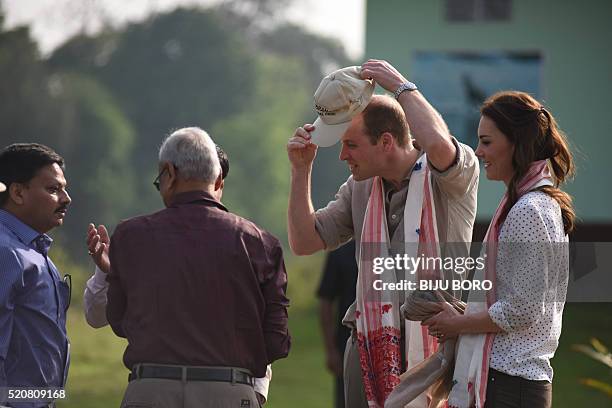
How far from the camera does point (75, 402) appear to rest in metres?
12.3

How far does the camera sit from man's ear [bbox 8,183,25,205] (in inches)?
153

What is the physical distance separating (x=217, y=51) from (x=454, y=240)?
24.7m

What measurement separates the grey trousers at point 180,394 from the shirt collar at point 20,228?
27.3 inches

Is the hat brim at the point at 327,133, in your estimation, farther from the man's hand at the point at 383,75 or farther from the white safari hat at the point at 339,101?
the man's hand at the point at 383,75

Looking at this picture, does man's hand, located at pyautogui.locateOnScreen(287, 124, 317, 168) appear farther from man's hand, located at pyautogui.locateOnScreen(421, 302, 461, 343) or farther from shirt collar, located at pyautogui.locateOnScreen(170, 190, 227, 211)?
man's hand, located at pyautogui.locateOnScreen(421, 302, 461, 343)

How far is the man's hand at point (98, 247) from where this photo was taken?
12.9 ft

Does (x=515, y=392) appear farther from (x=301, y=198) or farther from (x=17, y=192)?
(x=17, y=192)

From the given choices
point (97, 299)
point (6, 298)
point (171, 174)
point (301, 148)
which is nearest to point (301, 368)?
point (97, 299)

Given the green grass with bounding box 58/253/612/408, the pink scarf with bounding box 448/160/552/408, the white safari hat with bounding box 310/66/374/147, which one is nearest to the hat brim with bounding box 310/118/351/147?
the white safari hat with bounding box 310/66/374/147

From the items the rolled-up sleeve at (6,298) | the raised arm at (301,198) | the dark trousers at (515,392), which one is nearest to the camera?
the dark trousers at (515,392)

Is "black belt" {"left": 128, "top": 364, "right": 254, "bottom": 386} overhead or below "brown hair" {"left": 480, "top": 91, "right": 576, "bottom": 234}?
below

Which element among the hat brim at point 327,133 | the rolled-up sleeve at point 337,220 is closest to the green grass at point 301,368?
the rolled-up sleeve at point 337,220

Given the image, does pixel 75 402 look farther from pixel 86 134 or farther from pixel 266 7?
pixel 266 7

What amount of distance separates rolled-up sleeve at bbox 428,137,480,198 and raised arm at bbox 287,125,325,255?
0.44 meters
